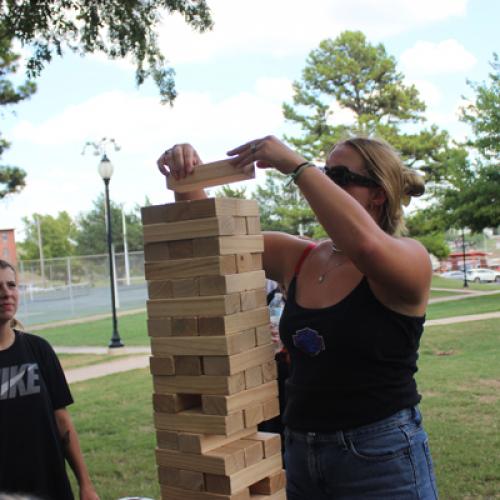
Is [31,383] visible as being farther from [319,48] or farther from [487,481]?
[319,48]

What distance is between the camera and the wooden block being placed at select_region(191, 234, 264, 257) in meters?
1.98

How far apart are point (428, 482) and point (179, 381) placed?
79 cm

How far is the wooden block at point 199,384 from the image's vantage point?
1.97 m

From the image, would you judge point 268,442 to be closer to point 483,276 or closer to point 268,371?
point 268,371

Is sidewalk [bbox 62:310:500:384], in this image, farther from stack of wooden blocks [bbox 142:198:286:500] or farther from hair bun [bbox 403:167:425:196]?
hair bun [bbox 403:167:425:196]

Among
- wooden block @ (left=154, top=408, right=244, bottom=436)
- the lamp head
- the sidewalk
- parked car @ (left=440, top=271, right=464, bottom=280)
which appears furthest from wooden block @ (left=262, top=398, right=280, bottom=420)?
parked car @ (left=440, top=271, right=464, bottom=280)

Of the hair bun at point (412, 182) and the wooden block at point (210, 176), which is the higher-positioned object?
the wooden block at point (210, 176)

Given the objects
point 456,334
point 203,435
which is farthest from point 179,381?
point 456,334

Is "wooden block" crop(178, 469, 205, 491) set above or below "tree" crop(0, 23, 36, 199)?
below

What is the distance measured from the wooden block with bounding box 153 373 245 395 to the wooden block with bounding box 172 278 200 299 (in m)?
Result: 0.25

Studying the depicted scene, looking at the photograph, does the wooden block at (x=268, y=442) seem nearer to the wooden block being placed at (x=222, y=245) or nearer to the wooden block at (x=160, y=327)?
the wooden block at (x=160, y=327)

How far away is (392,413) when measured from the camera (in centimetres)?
196

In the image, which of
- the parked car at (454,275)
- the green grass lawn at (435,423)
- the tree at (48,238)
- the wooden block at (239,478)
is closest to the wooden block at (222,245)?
the wooden block at (239,478)

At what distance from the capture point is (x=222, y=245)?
1988mm
